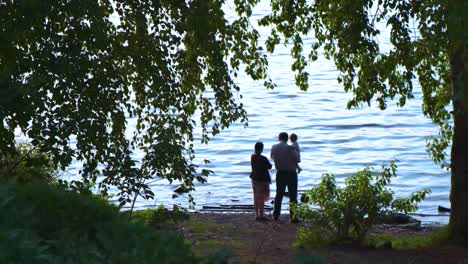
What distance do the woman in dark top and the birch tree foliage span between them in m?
4.67

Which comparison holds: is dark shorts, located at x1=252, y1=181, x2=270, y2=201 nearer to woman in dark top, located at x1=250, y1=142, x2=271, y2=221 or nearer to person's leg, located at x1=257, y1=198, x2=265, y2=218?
woman in dark top, located at x1=250, y1=142, x2=271, y2=221

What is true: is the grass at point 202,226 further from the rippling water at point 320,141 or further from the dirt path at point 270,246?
the rippling water at point 320,141

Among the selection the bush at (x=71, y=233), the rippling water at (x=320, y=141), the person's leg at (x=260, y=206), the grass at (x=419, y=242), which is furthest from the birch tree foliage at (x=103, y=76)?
the rippling water at (x=320, y=141)

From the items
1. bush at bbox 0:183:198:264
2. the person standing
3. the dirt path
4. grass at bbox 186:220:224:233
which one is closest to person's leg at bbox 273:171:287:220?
the person standing

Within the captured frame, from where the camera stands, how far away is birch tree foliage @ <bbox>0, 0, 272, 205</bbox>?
10102 mm

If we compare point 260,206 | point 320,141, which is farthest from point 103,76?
point 320,141

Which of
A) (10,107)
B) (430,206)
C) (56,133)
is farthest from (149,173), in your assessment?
(430,206)

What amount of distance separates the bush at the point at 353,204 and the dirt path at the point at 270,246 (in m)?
0.33

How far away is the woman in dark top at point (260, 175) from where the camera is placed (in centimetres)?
1733

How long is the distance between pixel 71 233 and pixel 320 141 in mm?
28840

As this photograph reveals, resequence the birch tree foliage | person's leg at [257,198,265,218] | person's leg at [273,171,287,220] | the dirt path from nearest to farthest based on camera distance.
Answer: the birch tree foliage → the dirt path → person's leg at [273,171,287,220] → person's leg at [257,198,265,218]

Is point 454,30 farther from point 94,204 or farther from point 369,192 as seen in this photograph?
point 369,192

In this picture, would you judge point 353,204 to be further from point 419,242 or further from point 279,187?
point 279,187

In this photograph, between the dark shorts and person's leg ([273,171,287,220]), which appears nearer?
person's leg ([273,171,287,220])
